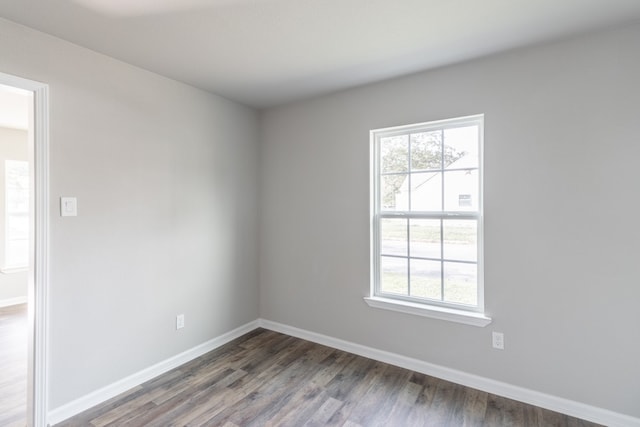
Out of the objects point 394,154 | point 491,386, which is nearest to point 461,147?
point 394,154

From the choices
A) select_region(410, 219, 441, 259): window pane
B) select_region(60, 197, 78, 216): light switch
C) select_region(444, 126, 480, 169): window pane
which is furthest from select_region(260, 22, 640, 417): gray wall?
select_region(60, 197, 78, 216): light switch

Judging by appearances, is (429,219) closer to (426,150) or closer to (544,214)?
(426,150)

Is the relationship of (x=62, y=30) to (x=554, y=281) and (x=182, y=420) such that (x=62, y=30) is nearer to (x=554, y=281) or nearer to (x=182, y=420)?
(x=182, y=420)

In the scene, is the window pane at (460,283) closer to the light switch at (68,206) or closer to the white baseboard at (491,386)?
the white baseboard at (491,386)

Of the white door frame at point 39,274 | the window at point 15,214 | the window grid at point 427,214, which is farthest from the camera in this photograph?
the window at point 15,214

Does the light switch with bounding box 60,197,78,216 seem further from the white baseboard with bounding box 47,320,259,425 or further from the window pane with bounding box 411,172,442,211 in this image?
the window pane with bounding box 411,172,442,211

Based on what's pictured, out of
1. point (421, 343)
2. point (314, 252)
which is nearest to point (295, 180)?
point (314, 252)

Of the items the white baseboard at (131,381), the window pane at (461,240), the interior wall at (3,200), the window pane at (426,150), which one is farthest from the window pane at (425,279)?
the interior wall at (3,200)

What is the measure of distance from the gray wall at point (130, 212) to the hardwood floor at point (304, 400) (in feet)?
1.01

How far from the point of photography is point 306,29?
1.86m

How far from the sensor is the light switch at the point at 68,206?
1947mm

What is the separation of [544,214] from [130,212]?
9.78 ft

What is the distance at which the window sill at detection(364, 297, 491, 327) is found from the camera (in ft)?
7.38

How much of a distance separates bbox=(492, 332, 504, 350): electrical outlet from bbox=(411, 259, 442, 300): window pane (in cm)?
44
